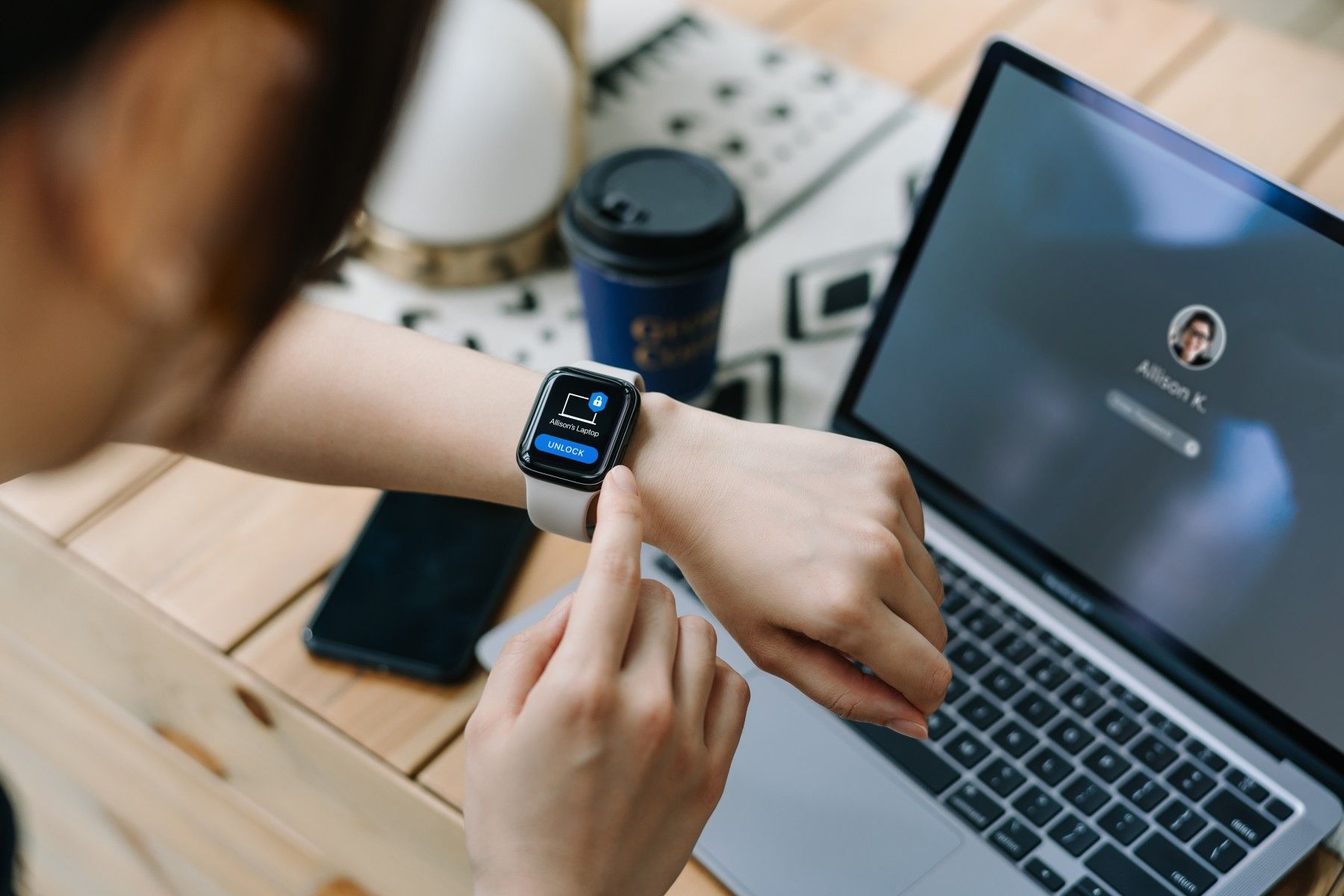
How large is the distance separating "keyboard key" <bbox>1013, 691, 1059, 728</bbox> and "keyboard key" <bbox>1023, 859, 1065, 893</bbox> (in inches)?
3.2

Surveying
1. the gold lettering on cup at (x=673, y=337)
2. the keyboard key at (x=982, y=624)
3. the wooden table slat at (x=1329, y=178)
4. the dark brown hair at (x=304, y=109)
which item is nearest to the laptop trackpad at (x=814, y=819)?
the keyboard key at (x=982, y=624)

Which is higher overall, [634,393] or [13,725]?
[634,393]

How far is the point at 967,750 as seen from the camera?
0.61 metres

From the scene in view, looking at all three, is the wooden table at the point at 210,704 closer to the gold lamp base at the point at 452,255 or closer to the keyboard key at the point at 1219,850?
the keyboard key at the point at 1219,850

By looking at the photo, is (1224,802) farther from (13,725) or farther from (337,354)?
(13,725)

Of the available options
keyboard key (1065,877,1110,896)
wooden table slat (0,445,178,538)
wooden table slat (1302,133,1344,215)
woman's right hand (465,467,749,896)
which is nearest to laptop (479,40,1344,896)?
keyboard key (1065,877,1110,896)

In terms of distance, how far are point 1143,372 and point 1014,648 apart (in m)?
0.18

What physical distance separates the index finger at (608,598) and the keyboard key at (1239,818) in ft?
1.15

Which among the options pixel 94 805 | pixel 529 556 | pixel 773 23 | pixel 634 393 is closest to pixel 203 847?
pixel 94 805

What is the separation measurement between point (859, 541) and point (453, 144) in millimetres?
430

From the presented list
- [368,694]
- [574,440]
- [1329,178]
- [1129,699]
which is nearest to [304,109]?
[574,440]

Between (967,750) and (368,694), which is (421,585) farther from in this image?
(967,750)

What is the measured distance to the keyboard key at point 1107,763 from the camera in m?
0.60

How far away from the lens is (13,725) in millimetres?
931
